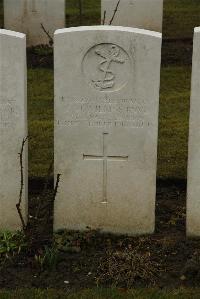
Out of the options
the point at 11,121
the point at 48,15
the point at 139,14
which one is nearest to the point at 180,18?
the point at 139,14

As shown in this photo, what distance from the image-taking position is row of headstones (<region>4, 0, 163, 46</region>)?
12.5m

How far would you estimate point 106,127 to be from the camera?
6031 millimetres

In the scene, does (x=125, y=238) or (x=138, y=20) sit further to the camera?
(x=138, y=20)

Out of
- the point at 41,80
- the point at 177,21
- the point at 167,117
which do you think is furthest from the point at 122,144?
the point at 177,21

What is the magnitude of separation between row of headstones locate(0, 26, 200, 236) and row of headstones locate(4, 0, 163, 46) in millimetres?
6707

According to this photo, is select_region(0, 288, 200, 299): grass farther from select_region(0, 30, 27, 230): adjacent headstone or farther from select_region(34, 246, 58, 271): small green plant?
select_region(0, 30, 27, 230): adjacent headstone

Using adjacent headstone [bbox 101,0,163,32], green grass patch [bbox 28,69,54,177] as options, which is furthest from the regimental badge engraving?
adjacent headstone [bbox 101,0,163,32]

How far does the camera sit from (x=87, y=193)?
244 inches

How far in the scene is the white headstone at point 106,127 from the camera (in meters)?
5.86

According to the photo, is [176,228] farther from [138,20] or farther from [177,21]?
[177,21]

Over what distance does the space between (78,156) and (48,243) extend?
719 millimetres

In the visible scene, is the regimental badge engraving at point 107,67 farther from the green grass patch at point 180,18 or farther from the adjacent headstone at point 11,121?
the green grass patch at point 180,18

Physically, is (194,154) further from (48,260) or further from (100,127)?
(48,260)

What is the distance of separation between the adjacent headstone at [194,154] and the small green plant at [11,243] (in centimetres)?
133
